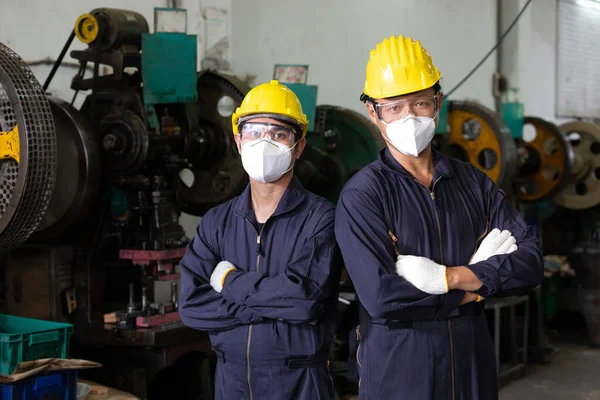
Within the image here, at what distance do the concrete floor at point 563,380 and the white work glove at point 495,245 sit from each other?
8.97 ft

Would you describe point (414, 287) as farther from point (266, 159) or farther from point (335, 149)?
point (335, 149)

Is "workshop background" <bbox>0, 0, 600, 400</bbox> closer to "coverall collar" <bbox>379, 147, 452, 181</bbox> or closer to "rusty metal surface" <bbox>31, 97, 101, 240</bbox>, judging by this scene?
"rusty metal surface" <bbox>31, 97, 101, 240</bbox>

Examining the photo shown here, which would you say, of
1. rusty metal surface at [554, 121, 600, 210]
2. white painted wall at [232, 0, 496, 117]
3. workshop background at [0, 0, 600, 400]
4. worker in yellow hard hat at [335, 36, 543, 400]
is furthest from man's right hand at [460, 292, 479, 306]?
rusty metal surface at [554, 121, 600, 210]

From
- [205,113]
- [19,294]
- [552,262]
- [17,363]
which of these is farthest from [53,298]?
[552,262]

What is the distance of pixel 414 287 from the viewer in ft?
5.92

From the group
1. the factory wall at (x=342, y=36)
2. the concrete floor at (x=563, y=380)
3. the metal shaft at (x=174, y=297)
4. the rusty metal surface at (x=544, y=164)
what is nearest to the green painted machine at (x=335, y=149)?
the factory wall at (x=342, y=36)

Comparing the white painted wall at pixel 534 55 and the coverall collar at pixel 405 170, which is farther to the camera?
the white painted wall at pixel 534 55

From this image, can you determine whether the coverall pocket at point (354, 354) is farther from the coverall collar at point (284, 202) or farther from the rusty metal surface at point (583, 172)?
the rusty metal surface at point (583, 172)

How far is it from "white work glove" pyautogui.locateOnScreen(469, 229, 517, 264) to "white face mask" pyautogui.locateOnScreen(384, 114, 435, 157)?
10.6 inches

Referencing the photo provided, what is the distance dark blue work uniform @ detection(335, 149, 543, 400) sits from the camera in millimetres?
1830

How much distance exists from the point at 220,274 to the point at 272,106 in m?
0.47

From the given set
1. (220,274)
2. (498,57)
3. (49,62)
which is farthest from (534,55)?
(220,274)

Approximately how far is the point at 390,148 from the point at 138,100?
1.48 m

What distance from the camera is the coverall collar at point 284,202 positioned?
6.85ft
